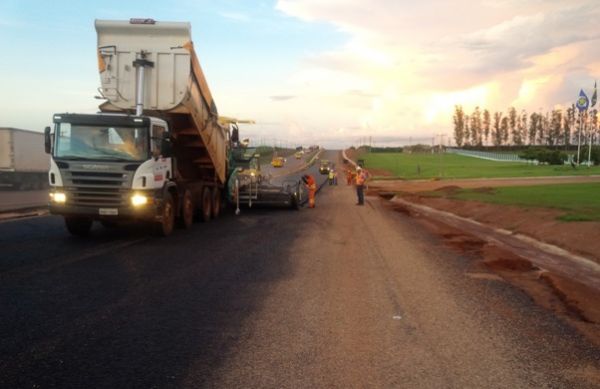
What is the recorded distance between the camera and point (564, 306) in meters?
8.18

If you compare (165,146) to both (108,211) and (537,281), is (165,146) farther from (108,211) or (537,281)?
(537,281)

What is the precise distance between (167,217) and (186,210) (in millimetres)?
1775

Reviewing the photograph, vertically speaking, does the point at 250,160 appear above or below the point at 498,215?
above

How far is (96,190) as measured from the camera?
1333 cm

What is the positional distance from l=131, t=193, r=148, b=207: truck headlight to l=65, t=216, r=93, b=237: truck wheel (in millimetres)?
1705

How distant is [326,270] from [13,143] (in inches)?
1097

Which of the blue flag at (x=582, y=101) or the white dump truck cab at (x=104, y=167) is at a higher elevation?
the blue flag at (x=582, y=101)

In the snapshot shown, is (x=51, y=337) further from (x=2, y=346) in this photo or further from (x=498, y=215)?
(x=498, y=215)

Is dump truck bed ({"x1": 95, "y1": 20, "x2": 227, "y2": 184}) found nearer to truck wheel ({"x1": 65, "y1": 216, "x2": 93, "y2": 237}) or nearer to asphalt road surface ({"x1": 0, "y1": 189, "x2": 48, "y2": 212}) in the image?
truck wheel ({"x1": 65, "y1": 216, "x2": 93, "y2": 237})

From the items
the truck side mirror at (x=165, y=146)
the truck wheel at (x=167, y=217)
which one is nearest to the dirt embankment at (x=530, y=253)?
the truck wheel at (x=167, y=217)

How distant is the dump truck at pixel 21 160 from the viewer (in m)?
33.1

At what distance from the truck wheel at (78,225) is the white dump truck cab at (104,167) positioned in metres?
0.69

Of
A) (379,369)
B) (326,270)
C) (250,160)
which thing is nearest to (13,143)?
(250,160)

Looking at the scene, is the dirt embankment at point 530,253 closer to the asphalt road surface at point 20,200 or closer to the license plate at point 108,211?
the license plate at point 108,211
